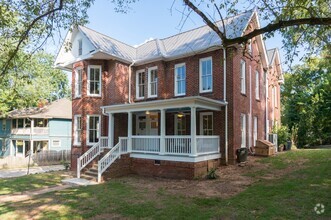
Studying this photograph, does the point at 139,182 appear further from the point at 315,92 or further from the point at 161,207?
the point at 315,92

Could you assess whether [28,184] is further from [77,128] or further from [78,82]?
[78,82]

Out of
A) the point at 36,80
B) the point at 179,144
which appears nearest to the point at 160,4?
the point at 179,144

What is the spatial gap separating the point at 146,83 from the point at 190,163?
737cm

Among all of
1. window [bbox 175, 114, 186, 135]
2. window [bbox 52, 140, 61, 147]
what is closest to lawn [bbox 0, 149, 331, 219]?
window [bbox 175, 114, 186, 135]

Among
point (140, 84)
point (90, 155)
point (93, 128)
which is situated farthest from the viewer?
point (140, 84)

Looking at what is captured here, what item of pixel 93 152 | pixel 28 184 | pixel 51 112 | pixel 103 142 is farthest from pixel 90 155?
pixel 51 112

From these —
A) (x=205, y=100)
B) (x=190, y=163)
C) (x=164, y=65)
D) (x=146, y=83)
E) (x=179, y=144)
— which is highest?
(x=164, y=65)

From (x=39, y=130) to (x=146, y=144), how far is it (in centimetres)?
2212

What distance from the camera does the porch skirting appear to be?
39.4ft

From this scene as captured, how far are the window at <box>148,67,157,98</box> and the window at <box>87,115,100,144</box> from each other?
380 cm

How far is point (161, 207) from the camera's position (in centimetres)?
762

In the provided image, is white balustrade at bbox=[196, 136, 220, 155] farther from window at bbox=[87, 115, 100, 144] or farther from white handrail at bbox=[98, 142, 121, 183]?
window at bbox=[87, 115, 100, 144]

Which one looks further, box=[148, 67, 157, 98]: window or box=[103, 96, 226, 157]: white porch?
box=[148, 67, 157, 98]: window

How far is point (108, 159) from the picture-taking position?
13.6m
